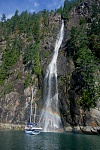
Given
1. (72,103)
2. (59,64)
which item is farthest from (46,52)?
(72,103)

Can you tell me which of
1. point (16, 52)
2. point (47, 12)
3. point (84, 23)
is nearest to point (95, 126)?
point (84, 23)

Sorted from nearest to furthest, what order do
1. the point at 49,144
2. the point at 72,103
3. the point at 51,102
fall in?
1. the point at 49,144
2. the point at 72,103
3. the point at 51,102

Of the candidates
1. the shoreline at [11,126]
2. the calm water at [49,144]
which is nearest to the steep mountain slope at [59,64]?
the shoreline at [11,126]

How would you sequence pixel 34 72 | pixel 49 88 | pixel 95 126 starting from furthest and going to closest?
pixel 34 72
pixel 49 88
pixel 95 126

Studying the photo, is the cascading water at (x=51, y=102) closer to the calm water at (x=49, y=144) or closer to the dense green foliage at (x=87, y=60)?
the dense green foliage at (x=87, y=60)

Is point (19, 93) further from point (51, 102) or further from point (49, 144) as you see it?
point (49, 144)

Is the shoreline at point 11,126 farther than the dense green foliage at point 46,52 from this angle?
Yes

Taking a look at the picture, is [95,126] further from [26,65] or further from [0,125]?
[26,65]

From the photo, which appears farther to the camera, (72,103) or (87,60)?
(72,103)
